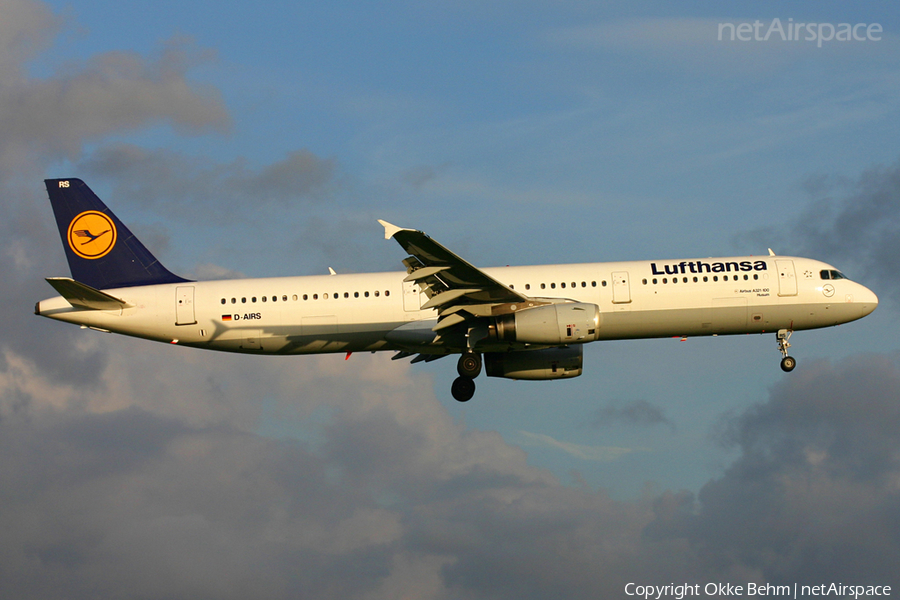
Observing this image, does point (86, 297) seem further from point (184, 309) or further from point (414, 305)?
point (414, 305)

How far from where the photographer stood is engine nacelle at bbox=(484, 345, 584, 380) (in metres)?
38.9

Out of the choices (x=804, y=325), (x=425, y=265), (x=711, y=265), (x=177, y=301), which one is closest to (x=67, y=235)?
(x=177, y=301)

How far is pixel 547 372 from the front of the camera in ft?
128

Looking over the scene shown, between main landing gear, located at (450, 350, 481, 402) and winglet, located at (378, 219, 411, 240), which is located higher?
winglet, located at (378, 219, 411, 240)

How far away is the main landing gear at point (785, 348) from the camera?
38.2m

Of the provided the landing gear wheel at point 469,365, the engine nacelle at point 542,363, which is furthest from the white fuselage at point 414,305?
the engine nacelle at point 542,363

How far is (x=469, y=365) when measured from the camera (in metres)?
37.7

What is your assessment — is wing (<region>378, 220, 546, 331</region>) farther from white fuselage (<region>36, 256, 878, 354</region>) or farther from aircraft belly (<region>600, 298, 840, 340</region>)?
aircraft belly (<region>600, 298, 840, 340</region>)

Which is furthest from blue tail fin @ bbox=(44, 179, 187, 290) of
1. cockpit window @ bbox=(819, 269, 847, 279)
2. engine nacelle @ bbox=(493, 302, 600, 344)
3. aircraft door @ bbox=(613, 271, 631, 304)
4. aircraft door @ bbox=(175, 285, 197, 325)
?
cockpit window @ bbox=(819, 269, 847, 279)

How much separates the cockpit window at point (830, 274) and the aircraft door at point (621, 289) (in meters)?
8.27

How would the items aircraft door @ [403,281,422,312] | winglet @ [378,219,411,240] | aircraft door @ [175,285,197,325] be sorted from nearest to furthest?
winglet @ [378,219,411,240] → aircraft door @ [403,281,422,312] → aircraft door @ [175,285,197,325]

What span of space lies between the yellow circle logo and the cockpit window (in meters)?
29.5

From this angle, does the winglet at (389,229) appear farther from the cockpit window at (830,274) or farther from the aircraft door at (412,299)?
the cockpit window at (830,274)

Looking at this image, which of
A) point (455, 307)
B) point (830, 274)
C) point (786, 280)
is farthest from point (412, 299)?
point (830, 274)
